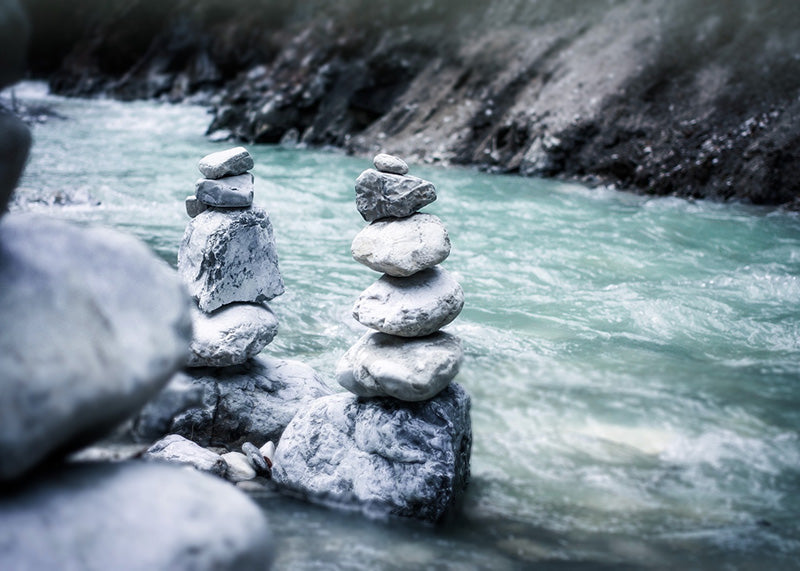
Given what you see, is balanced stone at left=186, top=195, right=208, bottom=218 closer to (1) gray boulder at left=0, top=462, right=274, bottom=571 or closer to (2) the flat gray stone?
(2) the flat gray stone

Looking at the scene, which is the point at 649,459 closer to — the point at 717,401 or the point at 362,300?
the point at 717,401

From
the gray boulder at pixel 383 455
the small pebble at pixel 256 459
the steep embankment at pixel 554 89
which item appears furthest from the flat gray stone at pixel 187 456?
the steep embankment at pixel 554 89

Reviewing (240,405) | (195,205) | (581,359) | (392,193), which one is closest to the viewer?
(392,193)

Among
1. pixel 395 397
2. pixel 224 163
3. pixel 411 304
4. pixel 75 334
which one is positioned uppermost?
pixel 75 334

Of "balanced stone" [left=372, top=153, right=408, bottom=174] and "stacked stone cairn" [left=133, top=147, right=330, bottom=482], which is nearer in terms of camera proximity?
"balanced stone" [left=372, top=153, right=408, bottom=174]

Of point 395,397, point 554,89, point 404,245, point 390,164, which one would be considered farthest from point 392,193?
point 554,89

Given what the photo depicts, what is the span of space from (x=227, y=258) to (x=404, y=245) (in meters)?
1.46

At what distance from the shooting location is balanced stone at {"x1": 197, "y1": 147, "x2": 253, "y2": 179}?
17.5ft

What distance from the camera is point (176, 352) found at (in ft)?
7.80

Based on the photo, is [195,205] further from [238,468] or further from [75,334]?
[75,334]

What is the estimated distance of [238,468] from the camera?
15.6 feet

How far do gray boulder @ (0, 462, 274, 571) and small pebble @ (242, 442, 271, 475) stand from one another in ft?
8.17

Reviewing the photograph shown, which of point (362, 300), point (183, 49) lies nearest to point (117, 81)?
point (183, 49)

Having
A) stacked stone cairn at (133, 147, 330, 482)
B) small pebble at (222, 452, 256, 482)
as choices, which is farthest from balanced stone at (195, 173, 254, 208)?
small pebble at (222, 452, 256, 482)
